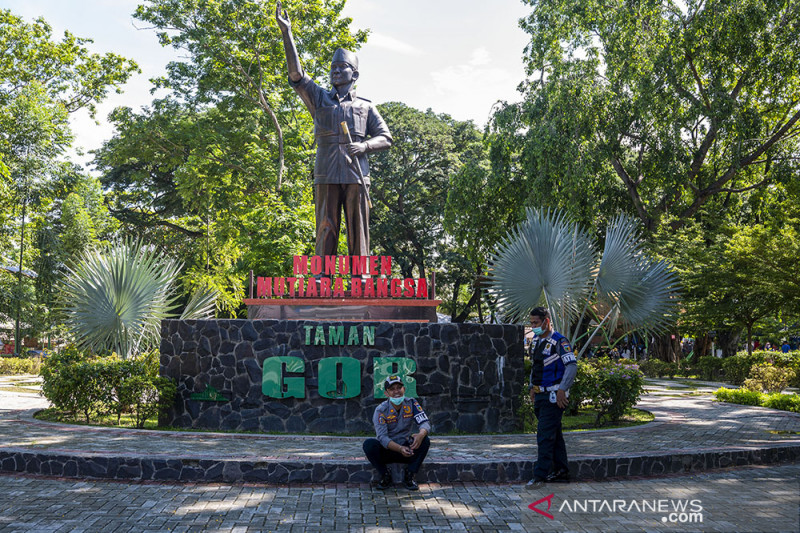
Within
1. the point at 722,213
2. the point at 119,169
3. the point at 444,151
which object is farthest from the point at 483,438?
the point at 119,169

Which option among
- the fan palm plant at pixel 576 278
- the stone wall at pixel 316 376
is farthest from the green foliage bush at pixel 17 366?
the fan palm plant at pixel 576 278

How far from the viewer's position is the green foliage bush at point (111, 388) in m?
11.4

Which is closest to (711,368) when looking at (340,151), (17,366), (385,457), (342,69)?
(340,151)

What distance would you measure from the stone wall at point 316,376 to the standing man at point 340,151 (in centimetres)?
278

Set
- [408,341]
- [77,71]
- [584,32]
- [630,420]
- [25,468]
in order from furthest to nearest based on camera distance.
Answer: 1. [77,71]
2. [584,32]
3. [630,420]
4. [408,341]
5. [25,468]

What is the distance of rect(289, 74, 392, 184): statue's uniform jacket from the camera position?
45.2 feet

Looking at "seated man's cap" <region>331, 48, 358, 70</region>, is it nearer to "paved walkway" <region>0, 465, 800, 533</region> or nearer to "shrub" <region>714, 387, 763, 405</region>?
"paved walkway" <region>0, 465, 800, 533</region>

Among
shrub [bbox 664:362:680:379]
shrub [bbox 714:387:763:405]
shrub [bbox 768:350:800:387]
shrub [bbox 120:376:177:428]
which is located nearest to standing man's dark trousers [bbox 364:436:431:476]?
shrub [bbox 120:376:177:428]

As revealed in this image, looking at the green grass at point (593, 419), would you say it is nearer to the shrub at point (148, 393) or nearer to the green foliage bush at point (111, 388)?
the shrub at point (148, 393)

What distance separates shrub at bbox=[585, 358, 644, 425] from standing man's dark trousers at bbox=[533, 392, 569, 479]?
460 cm

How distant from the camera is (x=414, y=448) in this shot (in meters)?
7.55

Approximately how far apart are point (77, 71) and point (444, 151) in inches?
778

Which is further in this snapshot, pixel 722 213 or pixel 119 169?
pixel 119 169

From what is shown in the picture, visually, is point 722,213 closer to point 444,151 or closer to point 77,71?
point 444,151
